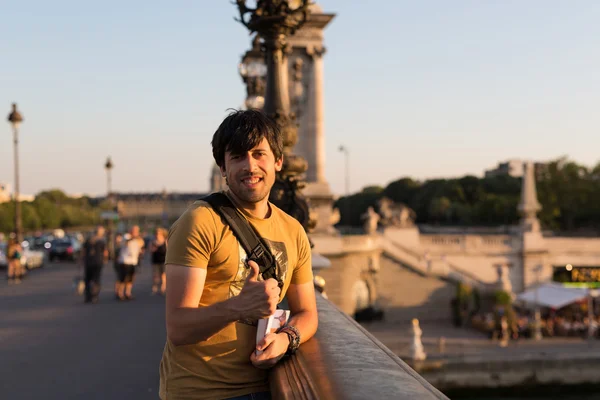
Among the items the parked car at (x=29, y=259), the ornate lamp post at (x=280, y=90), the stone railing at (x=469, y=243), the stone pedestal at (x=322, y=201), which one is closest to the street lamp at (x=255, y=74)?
the ornate lamp post at (x=280, y=90)

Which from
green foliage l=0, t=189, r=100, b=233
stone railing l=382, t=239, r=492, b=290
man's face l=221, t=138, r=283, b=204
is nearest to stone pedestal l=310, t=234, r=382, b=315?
stone railing l=382, t=239, r=492, b=290

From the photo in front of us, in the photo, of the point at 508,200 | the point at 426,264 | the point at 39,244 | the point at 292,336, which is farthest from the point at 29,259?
the point at 508,200

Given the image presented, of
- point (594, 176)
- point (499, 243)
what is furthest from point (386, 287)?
point (594, 176)

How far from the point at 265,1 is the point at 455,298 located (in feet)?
109

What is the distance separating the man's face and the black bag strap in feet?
0.23

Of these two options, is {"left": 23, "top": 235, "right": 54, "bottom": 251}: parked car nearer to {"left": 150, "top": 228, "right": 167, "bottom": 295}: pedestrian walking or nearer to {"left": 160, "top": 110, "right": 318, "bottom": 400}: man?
{"left": 150, "top": 228, "right": 167, "bottom": 295}: pedestrian walking

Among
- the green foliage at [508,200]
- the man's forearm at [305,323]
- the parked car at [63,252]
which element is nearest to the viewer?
the man's forearm at [305,323]

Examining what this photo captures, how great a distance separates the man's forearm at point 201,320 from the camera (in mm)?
2701

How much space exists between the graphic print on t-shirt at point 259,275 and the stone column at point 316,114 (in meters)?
28.3

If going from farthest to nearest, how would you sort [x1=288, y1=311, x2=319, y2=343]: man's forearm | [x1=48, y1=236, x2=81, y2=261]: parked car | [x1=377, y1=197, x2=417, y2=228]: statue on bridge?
[x1=377, y1=197, x2=417, y2=228]: statue on bridge < [x1=48, y1=236, x2=81, y2=261]: parked car < [x1=288, y1=311, x2=319, y2=343]: man's forearm

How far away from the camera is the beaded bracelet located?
300 centimetres

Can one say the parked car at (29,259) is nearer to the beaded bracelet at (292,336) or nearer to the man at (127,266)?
the man at (127,266)

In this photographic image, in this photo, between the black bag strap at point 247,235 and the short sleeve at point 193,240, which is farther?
the black bag strap at point 247,235

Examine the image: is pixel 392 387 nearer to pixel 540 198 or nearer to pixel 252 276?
pixel 252 276
